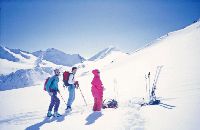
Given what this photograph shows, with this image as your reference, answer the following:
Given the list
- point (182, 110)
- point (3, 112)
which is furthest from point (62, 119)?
A: point (3, 112)

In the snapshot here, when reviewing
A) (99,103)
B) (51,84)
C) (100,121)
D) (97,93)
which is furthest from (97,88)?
(100,121)

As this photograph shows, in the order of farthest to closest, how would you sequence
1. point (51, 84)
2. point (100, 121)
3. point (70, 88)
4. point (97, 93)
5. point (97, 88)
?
point (70, 88)
point (97, 88)
point (97, 93)
point (51, 84)
point (100, 121)

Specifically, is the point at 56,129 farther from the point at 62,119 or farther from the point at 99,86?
the point at 99,86

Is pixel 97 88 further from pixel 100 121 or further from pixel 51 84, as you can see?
pixel 100 121

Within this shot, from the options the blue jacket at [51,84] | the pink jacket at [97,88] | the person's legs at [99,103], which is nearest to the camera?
the blue jacket at [51,84]

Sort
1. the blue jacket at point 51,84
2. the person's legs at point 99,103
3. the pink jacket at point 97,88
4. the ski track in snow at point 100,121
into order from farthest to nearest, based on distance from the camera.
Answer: the pink jacket at point 97,88 < the person's legs at point 99,103 < the blue jacket at point 51,84 < the ski track in snow at point 100,121

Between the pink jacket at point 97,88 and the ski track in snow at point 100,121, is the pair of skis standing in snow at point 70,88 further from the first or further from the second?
the ski track in snow at point 100,121

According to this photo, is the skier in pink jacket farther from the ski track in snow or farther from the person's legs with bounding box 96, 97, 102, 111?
the ski track in snow

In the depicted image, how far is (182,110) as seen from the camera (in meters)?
9.89

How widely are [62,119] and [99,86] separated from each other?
9.24ft

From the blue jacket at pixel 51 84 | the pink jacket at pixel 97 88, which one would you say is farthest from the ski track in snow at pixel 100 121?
the blue jacket at pixel 51 84

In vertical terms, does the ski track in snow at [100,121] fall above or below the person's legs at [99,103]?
below

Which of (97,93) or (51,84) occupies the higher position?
(51,84)

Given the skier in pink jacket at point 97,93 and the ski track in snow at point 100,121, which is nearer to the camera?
the ski track in snow at point 100,121
